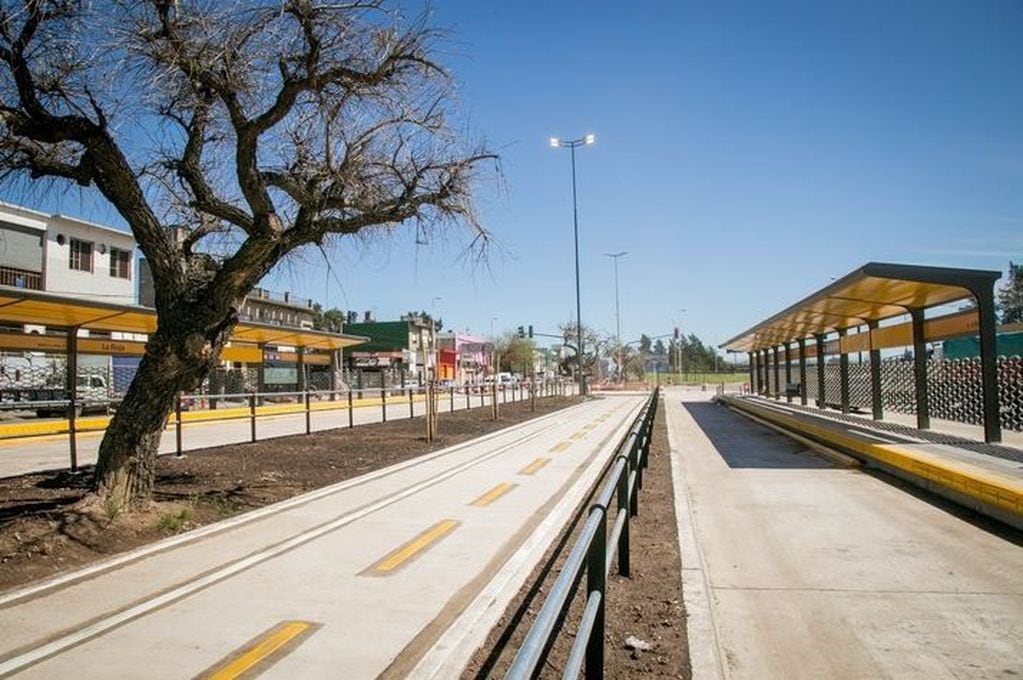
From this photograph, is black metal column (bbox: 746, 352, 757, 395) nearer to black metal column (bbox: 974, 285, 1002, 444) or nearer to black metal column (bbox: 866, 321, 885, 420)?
black metal column (bbox: 866, 321, 885, 420)

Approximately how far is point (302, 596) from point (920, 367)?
1568 centimetres

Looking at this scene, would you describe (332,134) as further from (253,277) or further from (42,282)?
(42,282)

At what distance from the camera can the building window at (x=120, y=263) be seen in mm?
43469

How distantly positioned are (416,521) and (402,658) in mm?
4084

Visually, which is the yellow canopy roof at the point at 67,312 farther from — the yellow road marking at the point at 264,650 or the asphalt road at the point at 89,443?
the yellow road marking at the point at 264,650

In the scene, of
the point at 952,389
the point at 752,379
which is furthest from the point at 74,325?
the point at 752,379

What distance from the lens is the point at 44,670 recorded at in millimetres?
4215

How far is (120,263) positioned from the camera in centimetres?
4419

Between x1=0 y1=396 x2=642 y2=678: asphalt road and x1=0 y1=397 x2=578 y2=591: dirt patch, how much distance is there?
18.8 inches

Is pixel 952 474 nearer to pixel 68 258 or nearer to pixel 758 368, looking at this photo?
pixel 758 368

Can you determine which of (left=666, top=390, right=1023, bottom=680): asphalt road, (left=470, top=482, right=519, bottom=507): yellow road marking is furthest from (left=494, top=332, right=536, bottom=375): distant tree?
(left=666, top=390, right=1023, bottom=680): asphalt road

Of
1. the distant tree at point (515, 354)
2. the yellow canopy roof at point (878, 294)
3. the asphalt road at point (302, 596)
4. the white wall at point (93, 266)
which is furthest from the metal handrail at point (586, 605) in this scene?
the distant tree at point (515, 354)

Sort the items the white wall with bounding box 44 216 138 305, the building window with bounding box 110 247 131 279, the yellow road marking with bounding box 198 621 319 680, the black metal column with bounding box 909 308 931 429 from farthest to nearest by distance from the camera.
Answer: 1. the building window with bounding box 110 247 131 279
2. the white wall with bounding box 44 216 138 305
3. the black metal column with bounding box 909 308 931 429
4. the yellow road marking with bounding box 198 621 319 680

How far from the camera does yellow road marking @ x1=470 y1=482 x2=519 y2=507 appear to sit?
9.61m
